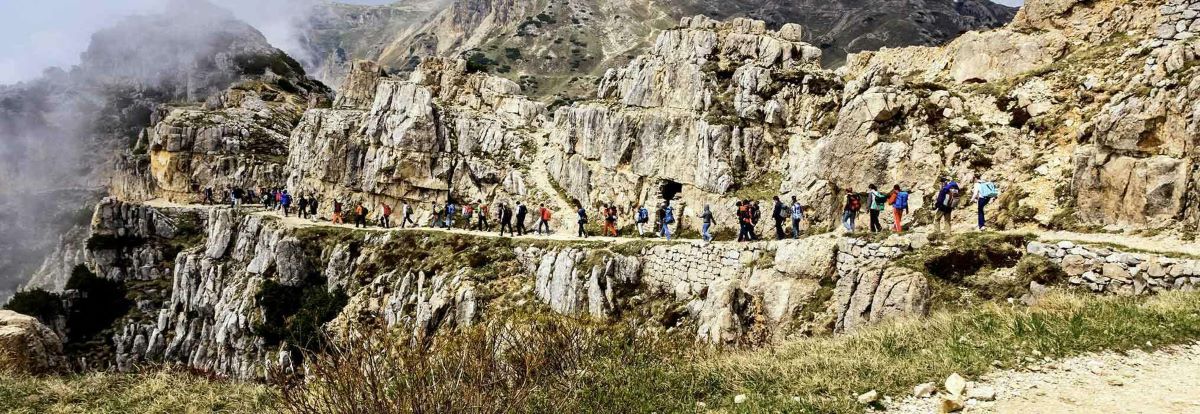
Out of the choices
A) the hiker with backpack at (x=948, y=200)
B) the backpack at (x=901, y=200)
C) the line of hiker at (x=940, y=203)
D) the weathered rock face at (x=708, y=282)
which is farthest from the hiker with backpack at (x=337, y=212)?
the hiker with backpack at (x=948, y=200)

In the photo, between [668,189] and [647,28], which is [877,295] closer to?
[668,189]

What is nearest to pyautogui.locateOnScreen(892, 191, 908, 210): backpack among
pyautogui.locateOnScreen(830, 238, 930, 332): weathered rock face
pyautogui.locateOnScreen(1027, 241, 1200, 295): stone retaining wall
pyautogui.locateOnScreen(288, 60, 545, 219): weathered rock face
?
pyautogui.locateOnScreen(830, 238, 930, 332): weathered rock face

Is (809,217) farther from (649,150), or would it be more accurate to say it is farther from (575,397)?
(575,397)

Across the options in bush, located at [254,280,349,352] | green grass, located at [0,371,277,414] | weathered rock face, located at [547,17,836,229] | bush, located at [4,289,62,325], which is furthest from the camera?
bush, located at [4,289,62,325]

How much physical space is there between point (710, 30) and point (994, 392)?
3498cm

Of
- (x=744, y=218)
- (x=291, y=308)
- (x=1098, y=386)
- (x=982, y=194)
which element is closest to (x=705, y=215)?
(x=744, y=218)

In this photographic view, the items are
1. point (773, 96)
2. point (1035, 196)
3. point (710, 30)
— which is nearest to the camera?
point (1035, 196)

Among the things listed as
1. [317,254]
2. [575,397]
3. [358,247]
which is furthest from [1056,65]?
[317,254]

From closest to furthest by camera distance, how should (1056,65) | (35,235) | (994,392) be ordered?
(994,392) < (1056,65) < (35,235)

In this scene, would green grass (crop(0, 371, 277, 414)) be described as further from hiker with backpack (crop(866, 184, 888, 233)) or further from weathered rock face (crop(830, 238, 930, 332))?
hiker with backpack (crop(866, 184, 888, 233))

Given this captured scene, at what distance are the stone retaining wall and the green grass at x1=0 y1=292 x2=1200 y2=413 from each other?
172 centimetres

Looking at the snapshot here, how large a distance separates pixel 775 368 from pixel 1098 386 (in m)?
4.46

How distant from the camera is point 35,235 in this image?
12581 centimetres

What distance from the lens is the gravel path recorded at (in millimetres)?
7250
